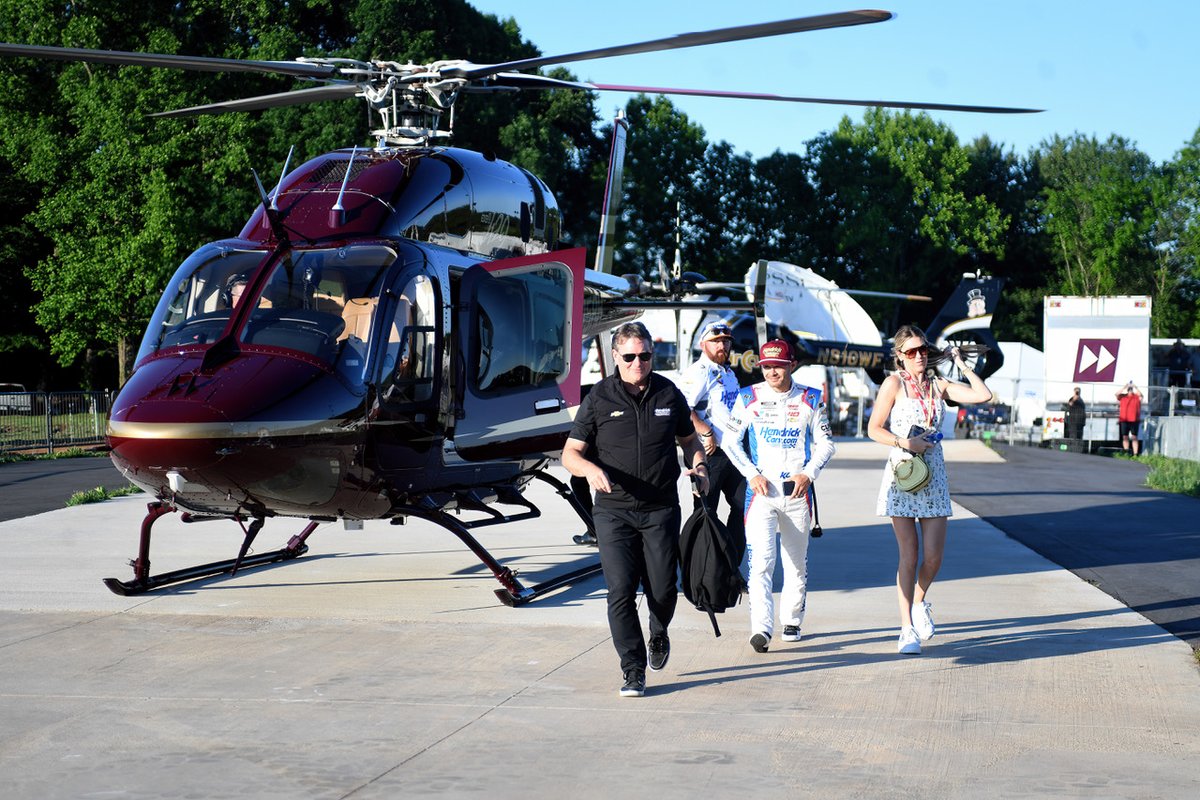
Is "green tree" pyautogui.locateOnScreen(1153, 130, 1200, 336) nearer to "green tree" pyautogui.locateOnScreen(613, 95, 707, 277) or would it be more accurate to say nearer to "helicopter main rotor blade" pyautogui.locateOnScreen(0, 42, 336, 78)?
"green tree" pyautogui.locateOnScreen(613, 95, 707, 277)

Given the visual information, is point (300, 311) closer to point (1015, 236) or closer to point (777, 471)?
point (777, 471)

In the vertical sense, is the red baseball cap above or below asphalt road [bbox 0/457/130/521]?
above

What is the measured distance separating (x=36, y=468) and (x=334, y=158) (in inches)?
545

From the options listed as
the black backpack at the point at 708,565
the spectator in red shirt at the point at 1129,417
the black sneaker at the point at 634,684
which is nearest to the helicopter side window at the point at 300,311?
the black backpack at the point at 708,565

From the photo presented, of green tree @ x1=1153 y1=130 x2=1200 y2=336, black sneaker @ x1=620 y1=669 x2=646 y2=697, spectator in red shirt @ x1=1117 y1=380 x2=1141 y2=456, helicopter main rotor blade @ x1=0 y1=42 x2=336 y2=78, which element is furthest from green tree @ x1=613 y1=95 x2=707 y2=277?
black sneaker @ x1=620 y1=669 x2=646 y2=697

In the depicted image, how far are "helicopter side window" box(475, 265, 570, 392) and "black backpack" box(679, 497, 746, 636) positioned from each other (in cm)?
296

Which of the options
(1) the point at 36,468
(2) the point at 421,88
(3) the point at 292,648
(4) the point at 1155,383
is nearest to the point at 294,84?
(1) the point at 36,468

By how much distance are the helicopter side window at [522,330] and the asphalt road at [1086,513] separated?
181 inches

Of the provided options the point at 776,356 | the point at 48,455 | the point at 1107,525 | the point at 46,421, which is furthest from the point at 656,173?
the point at 776,356

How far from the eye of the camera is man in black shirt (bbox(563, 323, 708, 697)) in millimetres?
6363

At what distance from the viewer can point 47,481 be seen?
60.3 ft

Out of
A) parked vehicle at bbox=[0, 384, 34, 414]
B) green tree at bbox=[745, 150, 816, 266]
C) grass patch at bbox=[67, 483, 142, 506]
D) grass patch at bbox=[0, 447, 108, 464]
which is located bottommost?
grass patch at bbox=[0, 447, 108, 464]

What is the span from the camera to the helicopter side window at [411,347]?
27.0 ft

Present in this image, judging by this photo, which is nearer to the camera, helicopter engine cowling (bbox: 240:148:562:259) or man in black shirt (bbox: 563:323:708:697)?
man in black shirt (bbox: 563:323:708:697)
